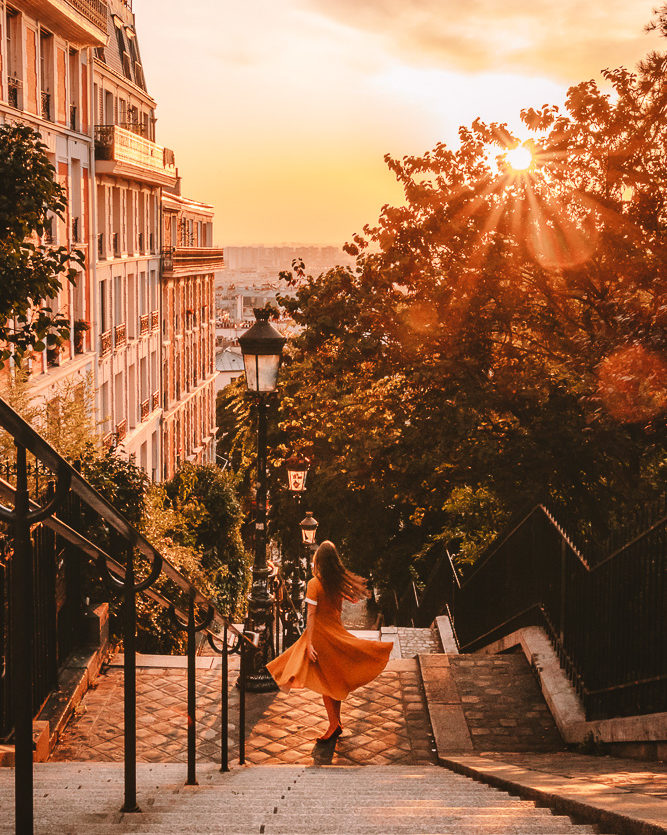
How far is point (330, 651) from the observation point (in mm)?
7938

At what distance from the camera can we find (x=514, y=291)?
15133 mm

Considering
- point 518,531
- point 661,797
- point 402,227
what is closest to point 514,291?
point 402,227

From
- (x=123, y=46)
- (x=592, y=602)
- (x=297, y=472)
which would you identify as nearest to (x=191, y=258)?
(x=123, y=46)

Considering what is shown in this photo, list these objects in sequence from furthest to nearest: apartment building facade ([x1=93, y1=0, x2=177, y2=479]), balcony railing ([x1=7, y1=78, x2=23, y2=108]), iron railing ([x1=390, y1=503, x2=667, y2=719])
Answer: apartment building facade ([x1=93, y1=0, x2=177, y2=479]) < balcony railing ([x1=7, y1=78, x2=23, y2=108]) < iron railing ([x1=390, y1=503, x2=667, y2=719])

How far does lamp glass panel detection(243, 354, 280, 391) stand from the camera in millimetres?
10203

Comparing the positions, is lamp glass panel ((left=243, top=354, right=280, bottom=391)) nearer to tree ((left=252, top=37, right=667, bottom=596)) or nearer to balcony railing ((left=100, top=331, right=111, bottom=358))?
tree ((left=252, top=37, right=667, bottom=596))

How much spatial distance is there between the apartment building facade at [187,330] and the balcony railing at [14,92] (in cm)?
1770

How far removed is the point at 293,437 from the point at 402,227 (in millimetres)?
8976

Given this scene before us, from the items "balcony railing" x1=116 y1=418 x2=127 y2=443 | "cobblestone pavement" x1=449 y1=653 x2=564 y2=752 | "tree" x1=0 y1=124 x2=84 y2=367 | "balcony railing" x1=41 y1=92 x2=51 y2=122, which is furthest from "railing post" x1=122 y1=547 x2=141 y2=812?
"balcony railing" x1=116 y1=418 x2=127 y2=443

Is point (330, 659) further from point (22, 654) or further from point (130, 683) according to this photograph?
point (22, 654)

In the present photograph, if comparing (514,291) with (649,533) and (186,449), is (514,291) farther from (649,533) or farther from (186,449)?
(186,449)

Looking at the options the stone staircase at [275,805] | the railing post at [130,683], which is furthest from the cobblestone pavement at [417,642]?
the railing post at [130,683]

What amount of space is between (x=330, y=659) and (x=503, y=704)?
1.90 m

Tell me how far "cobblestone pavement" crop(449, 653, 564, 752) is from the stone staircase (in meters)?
2.14
